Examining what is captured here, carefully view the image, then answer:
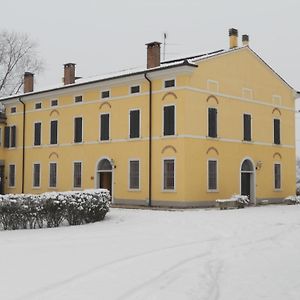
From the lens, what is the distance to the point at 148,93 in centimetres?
2755

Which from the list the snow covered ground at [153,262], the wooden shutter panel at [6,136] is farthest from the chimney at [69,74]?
the snow covered ground at [153,262]

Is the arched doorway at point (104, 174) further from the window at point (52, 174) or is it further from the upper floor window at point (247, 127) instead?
the upper floor window at point (247, 127)

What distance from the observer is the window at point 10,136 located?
36.1 meters

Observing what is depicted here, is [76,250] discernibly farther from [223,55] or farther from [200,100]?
[223,55]

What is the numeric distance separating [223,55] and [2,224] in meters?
16.0

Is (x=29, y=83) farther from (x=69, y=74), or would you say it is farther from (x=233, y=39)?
(x=233, y=39)

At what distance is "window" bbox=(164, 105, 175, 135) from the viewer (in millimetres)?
26344

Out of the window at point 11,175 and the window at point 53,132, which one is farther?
the window at point 11,175

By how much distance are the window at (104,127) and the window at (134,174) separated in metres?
2.48

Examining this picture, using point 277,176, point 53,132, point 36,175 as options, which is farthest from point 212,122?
point 36,175

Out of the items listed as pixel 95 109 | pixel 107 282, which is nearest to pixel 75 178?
pixel 95 109

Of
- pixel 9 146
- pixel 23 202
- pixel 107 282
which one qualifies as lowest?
pixel 107 282

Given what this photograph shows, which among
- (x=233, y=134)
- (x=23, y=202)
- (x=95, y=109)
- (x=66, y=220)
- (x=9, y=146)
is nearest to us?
(x=23, y=202)

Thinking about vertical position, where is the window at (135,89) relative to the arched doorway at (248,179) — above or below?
above
